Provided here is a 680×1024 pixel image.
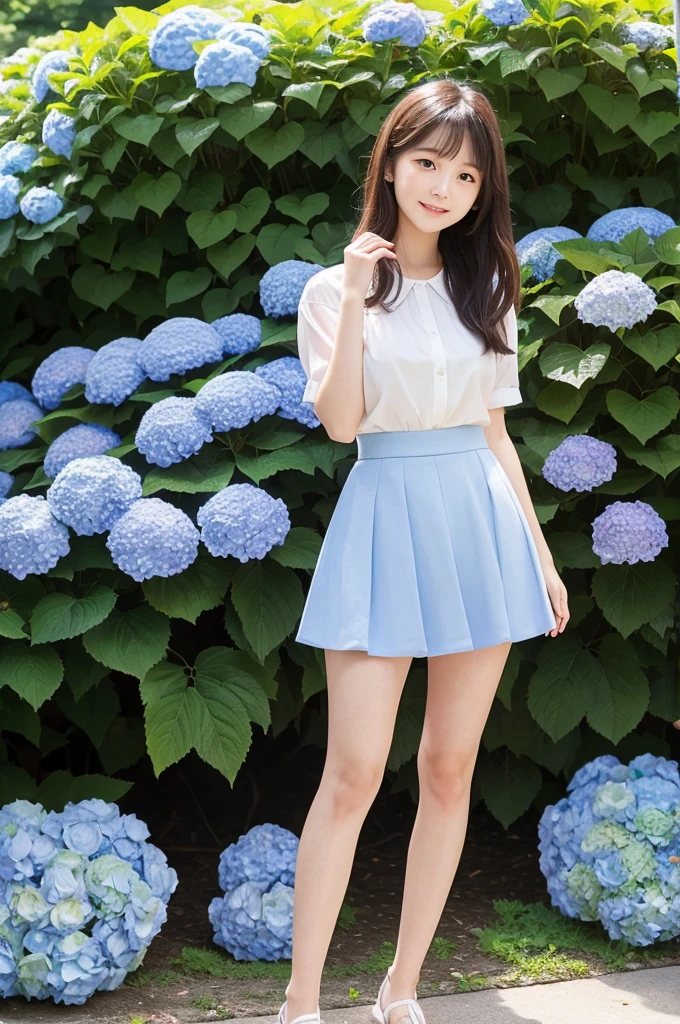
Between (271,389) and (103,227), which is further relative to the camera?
(103,227)

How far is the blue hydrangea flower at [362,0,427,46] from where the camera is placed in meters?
2.79

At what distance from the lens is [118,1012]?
7.38 feet

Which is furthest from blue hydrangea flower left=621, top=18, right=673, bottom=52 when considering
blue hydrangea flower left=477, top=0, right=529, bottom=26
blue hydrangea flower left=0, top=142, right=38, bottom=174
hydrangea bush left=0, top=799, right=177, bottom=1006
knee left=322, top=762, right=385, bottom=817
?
hydrangea bush left=0, top=799, right=177, bottom=1006

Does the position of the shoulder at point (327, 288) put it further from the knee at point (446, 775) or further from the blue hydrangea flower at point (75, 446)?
the blue hydrangea flower at point (75, 446)

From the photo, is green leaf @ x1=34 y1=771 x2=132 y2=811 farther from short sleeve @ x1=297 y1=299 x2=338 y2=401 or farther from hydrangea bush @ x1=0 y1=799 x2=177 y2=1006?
short sleeve @ x1=297 y1=299 x2=338 y2=401

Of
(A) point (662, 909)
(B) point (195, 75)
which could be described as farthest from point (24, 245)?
(A) point (662, 909)

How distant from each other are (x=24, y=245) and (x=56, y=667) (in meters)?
1.16

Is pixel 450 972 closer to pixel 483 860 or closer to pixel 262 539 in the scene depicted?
pixel 483 860

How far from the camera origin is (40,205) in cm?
288

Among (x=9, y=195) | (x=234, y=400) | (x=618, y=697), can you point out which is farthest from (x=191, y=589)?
(x=9, y=195)

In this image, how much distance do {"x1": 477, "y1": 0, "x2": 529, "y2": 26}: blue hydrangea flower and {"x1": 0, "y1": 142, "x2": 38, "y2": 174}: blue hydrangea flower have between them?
1186mm

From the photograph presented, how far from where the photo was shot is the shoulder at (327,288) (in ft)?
6.20

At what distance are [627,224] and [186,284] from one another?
1063 millimetres

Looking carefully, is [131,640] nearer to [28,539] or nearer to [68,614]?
[68,614]
